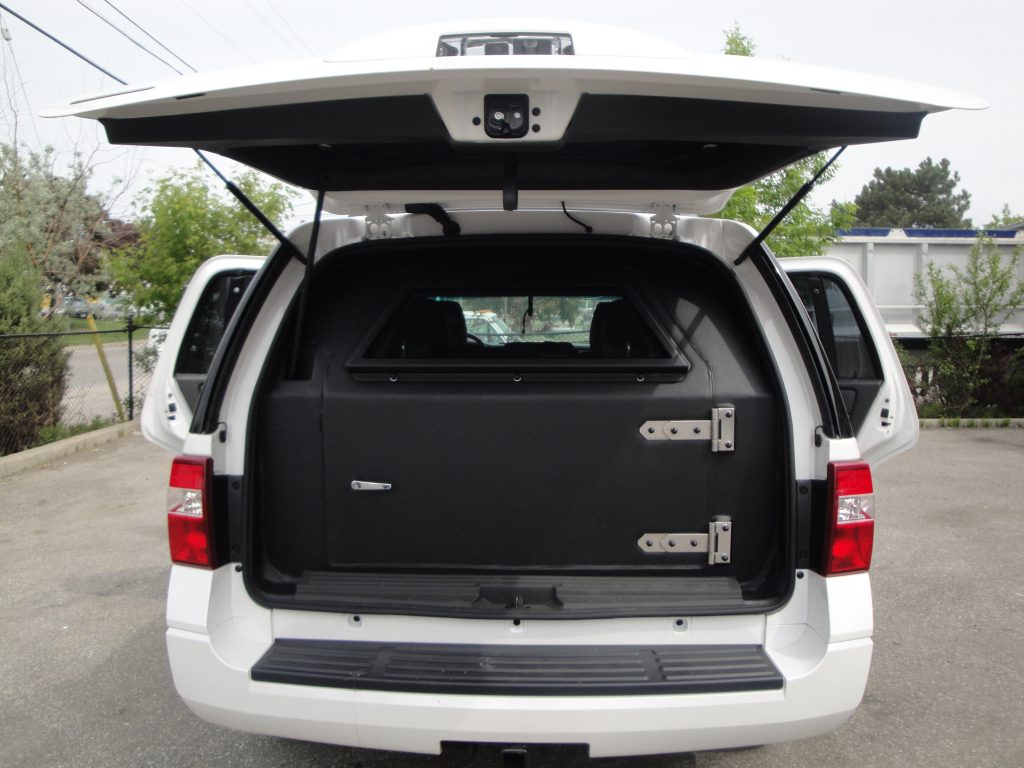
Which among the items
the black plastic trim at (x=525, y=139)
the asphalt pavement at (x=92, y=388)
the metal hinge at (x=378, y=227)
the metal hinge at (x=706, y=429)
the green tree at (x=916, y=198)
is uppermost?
the green tree at (x=916, y=198)

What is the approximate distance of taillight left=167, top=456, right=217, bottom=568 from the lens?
2.30m

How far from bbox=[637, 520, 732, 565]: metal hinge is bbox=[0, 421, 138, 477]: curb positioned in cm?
738

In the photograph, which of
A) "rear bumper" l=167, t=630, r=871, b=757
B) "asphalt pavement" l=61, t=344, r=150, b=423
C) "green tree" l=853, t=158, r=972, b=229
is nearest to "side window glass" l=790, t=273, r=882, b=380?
"rear bumper" l=167, t=630, r=871, b=757

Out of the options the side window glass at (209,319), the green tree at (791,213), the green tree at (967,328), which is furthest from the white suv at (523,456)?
the green tree at (967,328)

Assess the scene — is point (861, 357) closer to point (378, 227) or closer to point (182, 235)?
point (378, 227)

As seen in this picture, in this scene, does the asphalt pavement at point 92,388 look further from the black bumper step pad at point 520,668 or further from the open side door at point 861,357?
the open side door at point 861,357

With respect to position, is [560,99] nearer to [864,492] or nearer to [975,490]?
[864,492]

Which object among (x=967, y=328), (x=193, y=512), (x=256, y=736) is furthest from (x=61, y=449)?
(x=967, y=328)

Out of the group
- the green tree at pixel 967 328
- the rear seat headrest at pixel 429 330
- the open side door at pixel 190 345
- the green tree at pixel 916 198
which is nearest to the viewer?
the rear seat headrest at pixel 429 330

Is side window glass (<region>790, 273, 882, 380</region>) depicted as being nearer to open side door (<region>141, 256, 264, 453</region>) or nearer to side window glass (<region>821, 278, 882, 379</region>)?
side window glass (<region>821, 278, 882, 379</region>)

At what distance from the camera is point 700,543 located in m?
2.42

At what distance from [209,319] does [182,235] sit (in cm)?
650

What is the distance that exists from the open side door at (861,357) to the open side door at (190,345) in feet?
7.70

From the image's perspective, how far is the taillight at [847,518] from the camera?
7.23 ft
